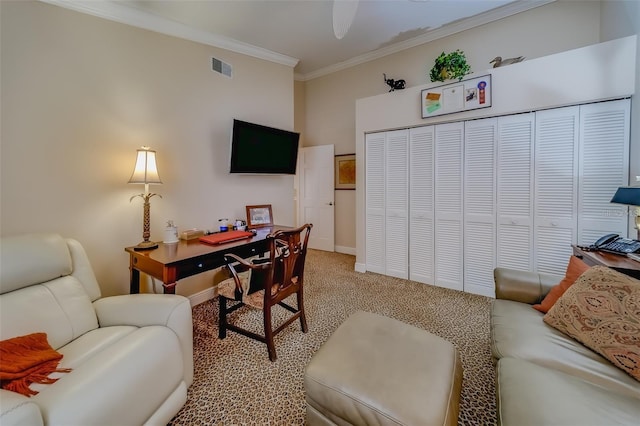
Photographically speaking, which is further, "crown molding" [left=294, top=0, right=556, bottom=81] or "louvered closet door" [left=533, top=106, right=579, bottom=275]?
"crown molding" [left=294, top=0, right=556, bottom=81]

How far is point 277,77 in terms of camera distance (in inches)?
141

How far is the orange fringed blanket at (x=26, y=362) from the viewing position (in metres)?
1.00

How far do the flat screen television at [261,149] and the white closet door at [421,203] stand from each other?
162 cm

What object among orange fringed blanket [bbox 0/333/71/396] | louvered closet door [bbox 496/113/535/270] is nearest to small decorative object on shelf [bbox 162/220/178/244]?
orange fringed blanket [bbox 0/333/71/396]

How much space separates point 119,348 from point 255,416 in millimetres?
810

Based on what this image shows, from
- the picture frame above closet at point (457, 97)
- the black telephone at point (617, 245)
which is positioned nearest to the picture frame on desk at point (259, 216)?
the picture frame above closet at point (457, 97)

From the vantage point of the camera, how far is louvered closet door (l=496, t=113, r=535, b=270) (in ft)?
8.61

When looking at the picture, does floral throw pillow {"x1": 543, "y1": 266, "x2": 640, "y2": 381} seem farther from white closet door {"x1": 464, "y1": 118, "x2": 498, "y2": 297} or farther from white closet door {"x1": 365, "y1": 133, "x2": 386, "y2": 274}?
white closet door {"x1": 365, "y1": 133, "x2": 386, "y2": 274}

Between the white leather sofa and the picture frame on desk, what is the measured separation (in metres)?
1.63

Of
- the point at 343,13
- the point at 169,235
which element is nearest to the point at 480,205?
the point at 343,13

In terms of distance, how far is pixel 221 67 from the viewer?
9.77 feet

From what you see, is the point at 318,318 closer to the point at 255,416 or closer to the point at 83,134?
the point at 255,416

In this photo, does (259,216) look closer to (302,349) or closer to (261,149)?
(261,149)

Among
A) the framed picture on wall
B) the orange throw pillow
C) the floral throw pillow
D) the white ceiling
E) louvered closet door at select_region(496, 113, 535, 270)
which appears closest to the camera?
the floral throw pillow
